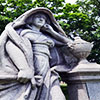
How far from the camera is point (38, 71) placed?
3.74 meters

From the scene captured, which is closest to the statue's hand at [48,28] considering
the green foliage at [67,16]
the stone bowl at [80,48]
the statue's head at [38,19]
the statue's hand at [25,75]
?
the statue's head at [38,19]

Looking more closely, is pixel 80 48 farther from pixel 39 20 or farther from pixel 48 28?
pixel 39 20

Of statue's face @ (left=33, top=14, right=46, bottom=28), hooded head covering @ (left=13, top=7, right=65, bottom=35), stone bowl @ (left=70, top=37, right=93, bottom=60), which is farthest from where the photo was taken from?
statue's face @ (left=33, top=14, right=46, bottom=28)

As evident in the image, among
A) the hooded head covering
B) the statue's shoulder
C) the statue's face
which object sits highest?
the hooded head covering

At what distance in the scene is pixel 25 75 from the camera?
337 centimetres

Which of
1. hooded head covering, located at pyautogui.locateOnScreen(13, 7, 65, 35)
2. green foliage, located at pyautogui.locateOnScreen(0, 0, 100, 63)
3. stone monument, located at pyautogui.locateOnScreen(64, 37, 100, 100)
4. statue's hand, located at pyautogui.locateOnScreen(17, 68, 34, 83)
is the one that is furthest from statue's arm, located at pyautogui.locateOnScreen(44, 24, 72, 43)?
green foliage, located at pyautogui.locateOnScreen(0, 0, 100, 63)

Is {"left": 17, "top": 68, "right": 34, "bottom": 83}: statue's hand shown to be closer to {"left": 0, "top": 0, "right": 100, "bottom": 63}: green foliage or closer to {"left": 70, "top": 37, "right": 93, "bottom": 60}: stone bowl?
{"left": 70, "top": 37, "right": 93, "bottom": 60}: stone bowl

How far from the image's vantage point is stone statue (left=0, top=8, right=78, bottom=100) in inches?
134

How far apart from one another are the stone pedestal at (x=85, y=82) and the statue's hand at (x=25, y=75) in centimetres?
113

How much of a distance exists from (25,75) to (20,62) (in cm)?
34

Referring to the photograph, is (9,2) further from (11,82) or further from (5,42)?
(11,82)

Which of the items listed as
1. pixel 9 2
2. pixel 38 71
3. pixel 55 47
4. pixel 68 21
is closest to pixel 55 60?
pixel 55 47

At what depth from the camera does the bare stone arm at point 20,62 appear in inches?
133

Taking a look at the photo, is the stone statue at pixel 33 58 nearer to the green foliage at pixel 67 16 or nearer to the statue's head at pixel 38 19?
the statue's head at pixel 38 19
